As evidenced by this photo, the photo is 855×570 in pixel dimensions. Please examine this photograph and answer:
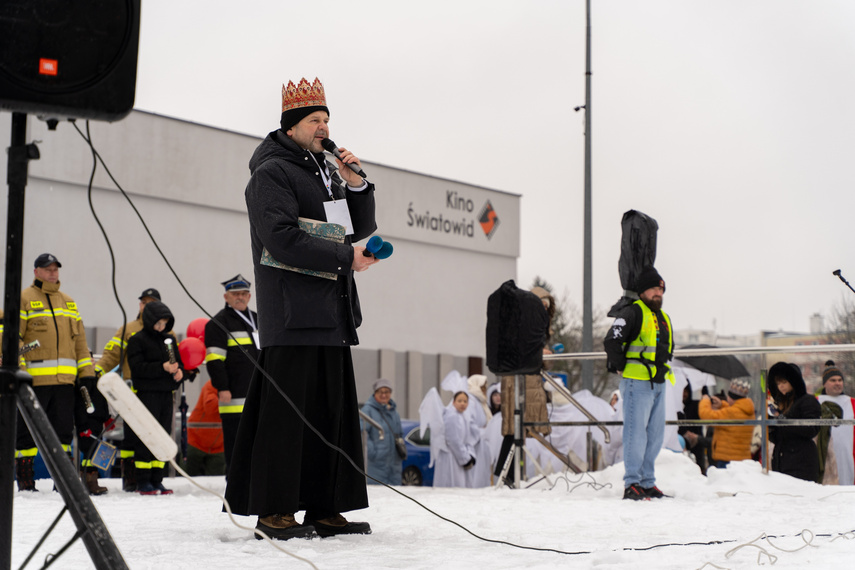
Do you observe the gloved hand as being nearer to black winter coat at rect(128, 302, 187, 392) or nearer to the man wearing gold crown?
black winter coat at rect(128, 302, 187, 392)

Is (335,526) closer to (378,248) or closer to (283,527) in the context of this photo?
(283,527)

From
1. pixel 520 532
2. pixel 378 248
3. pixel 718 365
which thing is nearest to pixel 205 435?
pixel 520 532

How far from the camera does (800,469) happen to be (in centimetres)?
745

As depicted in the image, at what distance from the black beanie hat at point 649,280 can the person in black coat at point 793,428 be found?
1.30 meters

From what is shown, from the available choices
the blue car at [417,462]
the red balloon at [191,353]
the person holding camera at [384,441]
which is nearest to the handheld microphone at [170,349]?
the red balloon at [191,353]

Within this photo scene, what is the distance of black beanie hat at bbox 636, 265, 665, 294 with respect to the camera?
6.85m

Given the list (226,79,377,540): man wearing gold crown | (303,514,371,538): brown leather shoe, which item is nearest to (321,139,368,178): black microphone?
(226,79,377,540): man wearing gold crown

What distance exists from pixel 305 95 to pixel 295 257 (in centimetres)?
77

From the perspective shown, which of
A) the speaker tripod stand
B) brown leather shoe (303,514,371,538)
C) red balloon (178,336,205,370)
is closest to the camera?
the speaker tripod stand

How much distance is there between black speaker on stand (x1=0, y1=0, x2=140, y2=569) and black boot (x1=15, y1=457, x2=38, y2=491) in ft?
15.5

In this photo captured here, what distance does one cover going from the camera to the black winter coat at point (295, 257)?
369 centimetres

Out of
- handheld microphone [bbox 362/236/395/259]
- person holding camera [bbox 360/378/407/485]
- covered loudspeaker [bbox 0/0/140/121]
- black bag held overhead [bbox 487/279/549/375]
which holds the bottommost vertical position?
person holding camera [bbox 360/378/407/485]

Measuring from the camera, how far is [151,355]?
7.38 m

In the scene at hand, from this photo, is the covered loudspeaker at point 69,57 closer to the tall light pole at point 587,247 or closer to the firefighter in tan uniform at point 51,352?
the firefighter in tan uniform at point 51,352
